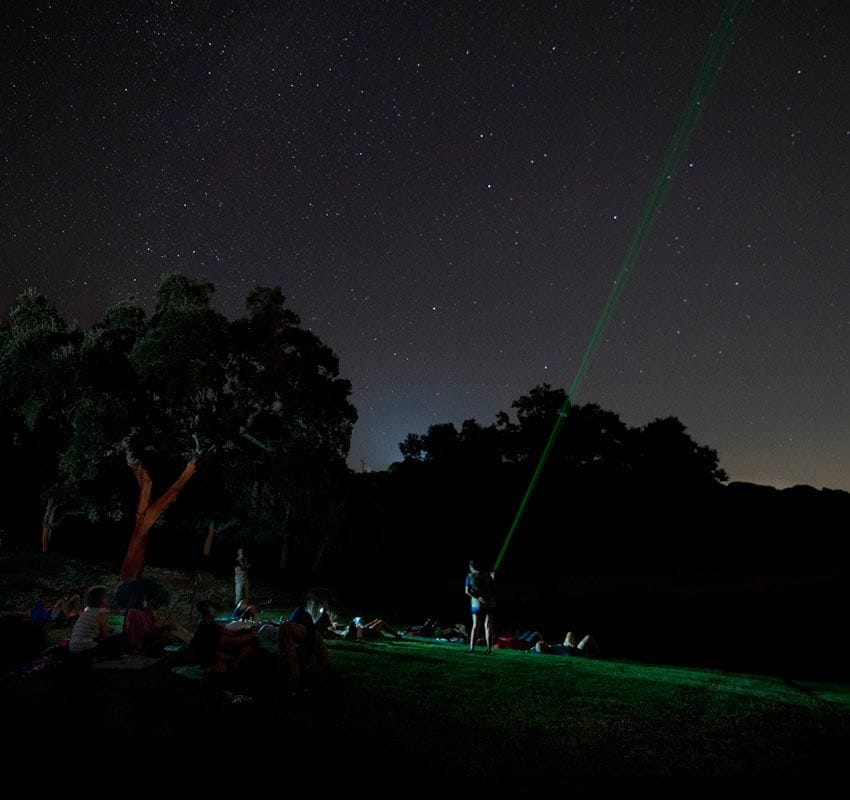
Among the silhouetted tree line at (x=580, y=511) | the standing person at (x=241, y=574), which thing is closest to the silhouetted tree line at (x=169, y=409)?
the standing person at (x=241, y=574)

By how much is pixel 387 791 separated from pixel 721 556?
39.0 m

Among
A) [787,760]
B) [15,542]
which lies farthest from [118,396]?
[787,760]

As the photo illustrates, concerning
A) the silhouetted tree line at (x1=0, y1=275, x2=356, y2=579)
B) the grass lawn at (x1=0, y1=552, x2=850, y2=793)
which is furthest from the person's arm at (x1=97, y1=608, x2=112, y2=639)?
the silhouetted tree line at (x1=0, y1=275, x2=356, y2=579)

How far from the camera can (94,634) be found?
916 centimetres

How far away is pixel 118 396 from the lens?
21.1m

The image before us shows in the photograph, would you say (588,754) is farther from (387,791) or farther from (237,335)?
(237,335)

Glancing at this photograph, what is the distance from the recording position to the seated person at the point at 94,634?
8.81m

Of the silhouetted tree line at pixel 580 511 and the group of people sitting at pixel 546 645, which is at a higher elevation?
the silhouetted tree line at pixel 580 511

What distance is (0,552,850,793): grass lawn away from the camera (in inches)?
194

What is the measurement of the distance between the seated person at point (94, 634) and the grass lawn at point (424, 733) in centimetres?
43

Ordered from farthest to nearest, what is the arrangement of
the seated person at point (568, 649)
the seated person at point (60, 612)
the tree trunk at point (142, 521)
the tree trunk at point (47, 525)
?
1. the tree trunk at point (47, 525)
2. the tree trunk at point (142, 521)
3. the seated person at point (568, 649)
4. the seated person at point (60, 612)

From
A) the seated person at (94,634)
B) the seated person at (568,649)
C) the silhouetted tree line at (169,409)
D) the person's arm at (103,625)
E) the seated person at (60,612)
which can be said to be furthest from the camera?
the silhouetted tree line at (169,409)

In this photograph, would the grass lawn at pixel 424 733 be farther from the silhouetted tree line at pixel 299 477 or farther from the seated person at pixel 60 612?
the silhouetted tree line at pixel 299 477

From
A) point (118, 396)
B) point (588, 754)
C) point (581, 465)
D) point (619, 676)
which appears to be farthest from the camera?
point (581, 465)
